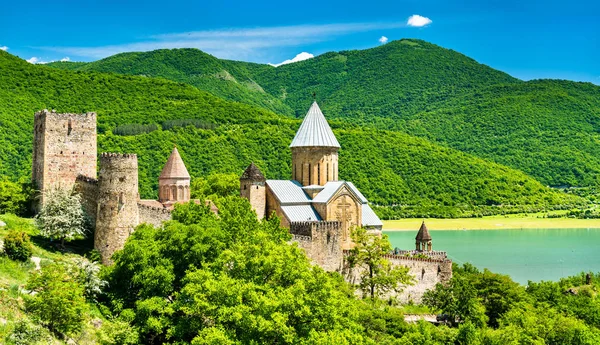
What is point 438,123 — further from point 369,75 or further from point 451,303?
point 451,303

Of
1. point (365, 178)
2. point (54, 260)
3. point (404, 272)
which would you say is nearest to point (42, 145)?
point (54, 260)

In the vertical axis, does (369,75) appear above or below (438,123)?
above

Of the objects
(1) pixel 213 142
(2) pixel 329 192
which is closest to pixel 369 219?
(2) pixel 329 192

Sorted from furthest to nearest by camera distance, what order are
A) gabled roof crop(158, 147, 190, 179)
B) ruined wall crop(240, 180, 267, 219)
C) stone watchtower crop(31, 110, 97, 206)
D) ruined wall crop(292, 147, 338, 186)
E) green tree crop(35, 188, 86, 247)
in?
1. ruined wall crop(292, 147, 338, 186)
2. gabled roof crop(158, 147, 190, 179)
3. ruined wall crop(240, 180, 267, 219)
4. stone watchtower crop(31, 110, 97, 206)
5. green tree crop(35, 188, 86, 247)

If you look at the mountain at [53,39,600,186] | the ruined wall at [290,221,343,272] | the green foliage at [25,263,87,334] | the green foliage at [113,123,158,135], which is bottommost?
the green foliage at [25,263,87,334]

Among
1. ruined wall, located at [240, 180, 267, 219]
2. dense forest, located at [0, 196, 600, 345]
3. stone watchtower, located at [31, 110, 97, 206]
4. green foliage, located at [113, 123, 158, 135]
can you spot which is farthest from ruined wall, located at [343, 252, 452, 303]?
green foliage, located at [113, 123, 158, 135]

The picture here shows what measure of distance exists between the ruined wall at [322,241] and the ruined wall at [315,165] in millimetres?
4422

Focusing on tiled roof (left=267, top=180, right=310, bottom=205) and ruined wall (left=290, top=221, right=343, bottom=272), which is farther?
tiled roof (left=267, top=180, right=310, bottom=205)

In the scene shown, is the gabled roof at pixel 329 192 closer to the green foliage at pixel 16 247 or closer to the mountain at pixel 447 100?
the green foliage at pixel 16 247

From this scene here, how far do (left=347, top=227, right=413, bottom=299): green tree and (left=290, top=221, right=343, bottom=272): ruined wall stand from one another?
2.38 ft

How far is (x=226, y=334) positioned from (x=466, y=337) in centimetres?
834

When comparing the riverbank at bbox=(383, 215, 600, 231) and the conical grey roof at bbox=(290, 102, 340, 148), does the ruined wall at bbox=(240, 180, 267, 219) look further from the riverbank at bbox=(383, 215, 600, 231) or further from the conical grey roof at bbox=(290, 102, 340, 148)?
the riverbank at bbox=(383, 215, 600, 231)

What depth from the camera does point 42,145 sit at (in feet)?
76.1

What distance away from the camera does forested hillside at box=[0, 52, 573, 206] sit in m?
50.3
